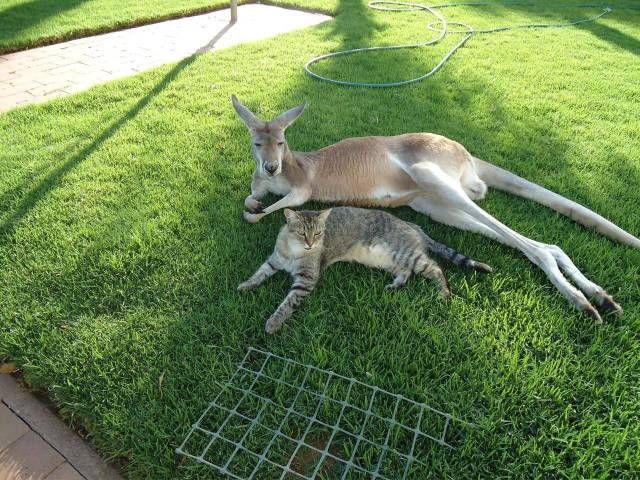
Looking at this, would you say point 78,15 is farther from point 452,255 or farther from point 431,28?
point 452,255

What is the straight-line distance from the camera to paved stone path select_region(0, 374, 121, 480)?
1.98m

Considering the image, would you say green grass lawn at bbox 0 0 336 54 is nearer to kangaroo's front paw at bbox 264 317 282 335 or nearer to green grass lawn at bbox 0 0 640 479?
green grass lawn at bbox 0 0 640 479

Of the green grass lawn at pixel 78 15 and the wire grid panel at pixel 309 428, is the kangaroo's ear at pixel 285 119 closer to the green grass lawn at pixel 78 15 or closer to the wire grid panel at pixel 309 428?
the wire grid panel at pixel 309 428

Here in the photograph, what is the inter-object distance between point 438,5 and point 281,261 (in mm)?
9053

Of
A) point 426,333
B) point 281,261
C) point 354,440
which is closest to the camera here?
point 354,440

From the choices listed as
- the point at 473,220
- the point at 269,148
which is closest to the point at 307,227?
the point at 269,148

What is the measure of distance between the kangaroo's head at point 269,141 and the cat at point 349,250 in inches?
20.5

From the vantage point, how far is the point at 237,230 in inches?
131

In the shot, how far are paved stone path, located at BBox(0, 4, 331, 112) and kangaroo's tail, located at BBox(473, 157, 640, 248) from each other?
5157mm

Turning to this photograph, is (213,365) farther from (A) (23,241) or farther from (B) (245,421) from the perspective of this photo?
(A) (23,241)

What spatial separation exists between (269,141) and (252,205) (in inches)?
21.3

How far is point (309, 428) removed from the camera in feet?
6.82

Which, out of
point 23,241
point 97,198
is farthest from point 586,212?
point 23,241

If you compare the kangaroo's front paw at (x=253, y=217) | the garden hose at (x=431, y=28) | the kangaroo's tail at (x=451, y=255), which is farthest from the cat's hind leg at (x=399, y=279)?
A: the garden hose at (x=431, y=28)
